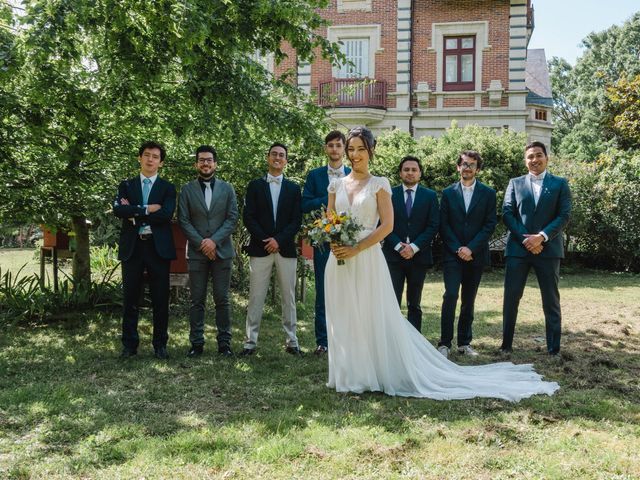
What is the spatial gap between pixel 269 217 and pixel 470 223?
2.17 metres

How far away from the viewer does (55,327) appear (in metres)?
8.02

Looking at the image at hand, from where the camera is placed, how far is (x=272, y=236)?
657cm

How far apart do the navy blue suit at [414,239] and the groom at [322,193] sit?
70cm

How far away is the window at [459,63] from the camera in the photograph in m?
22.7

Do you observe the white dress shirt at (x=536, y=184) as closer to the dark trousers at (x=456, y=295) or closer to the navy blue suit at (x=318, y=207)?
the dark trousers at (x=456, y=295)

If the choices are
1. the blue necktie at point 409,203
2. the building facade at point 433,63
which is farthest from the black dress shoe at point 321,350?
the building facade at point 433,63

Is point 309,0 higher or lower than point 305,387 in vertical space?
higher

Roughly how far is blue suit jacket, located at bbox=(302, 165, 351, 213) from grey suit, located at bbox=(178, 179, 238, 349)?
784mm

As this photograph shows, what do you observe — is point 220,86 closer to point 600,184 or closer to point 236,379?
point 236,379

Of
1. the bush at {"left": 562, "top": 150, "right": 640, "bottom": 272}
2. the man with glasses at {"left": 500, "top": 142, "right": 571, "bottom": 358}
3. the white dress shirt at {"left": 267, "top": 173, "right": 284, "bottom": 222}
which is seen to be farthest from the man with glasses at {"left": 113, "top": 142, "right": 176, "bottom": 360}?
the bush at {"left": 562, "top": 150, "right": 640, "bottom": 272}

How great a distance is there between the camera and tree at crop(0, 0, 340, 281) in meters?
5.14

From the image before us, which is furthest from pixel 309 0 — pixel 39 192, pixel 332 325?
pixel 39 192

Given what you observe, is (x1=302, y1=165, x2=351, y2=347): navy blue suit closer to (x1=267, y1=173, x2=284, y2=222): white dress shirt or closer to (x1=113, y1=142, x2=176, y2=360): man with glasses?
(x1=267, y1=173, x2=284, y2=222): white dress shirt

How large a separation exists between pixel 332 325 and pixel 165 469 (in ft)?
7.00
